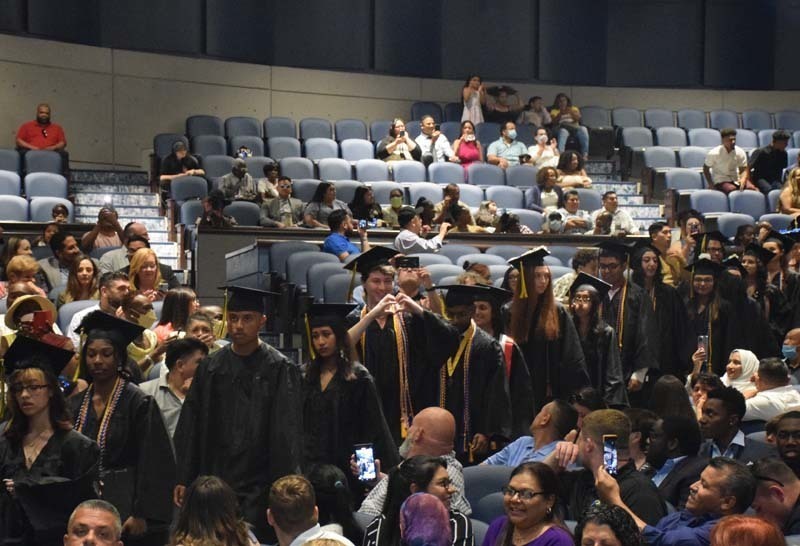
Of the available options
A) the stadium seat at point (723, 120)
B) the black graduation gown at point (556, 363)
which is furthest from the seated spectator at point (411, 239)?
the stadium seat at point (723, 120)

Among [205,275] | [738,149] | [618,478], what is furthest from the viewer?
[738,149]

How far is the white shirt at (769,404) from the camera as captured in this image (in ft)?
24.9

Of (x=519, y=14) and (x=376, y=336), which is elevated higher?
(x=519, y=14)

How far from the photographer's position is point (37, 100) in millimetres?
16422

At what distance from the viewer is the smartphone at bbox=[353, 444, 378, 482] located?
20.5 ft

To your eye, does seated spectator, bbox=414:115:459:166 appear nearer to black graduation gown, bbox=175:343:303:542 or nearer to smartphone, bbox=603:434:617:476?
black graduation gown, bbox=175:343:303:542

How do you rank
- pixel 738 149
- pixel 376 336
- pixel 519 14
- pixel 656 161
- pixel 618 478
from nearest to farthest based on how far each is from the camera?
pixel 618 478
pixel 376 336
pixel 738 149
pixel 656 161
pixel 519 14

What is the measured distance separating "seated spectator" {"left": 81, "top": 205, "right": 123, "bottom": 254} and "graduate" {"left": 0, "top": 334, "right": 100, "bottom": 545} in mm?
5574

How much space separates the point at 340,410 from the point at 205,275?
5.77 m

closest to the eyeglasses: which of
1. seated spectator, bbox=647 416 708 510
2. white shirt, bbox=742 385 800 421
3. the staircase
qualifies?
seated spectator, bbox=647 416 708 510

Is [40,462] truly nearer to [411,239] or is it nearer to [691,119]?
[411,239]

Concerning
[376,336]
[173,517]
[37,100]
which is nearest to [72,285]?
[376,336]

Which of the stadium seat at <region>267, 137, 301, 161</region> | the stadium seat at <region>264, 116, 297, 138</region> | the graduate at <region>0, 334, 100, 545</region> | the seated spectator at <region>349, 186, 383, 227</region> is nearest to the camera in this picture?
the graduate at <region>0, 334, 100, 545</region>

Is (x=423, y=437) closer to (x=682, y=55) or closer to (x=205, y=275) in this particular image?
(x=205, y=275)
